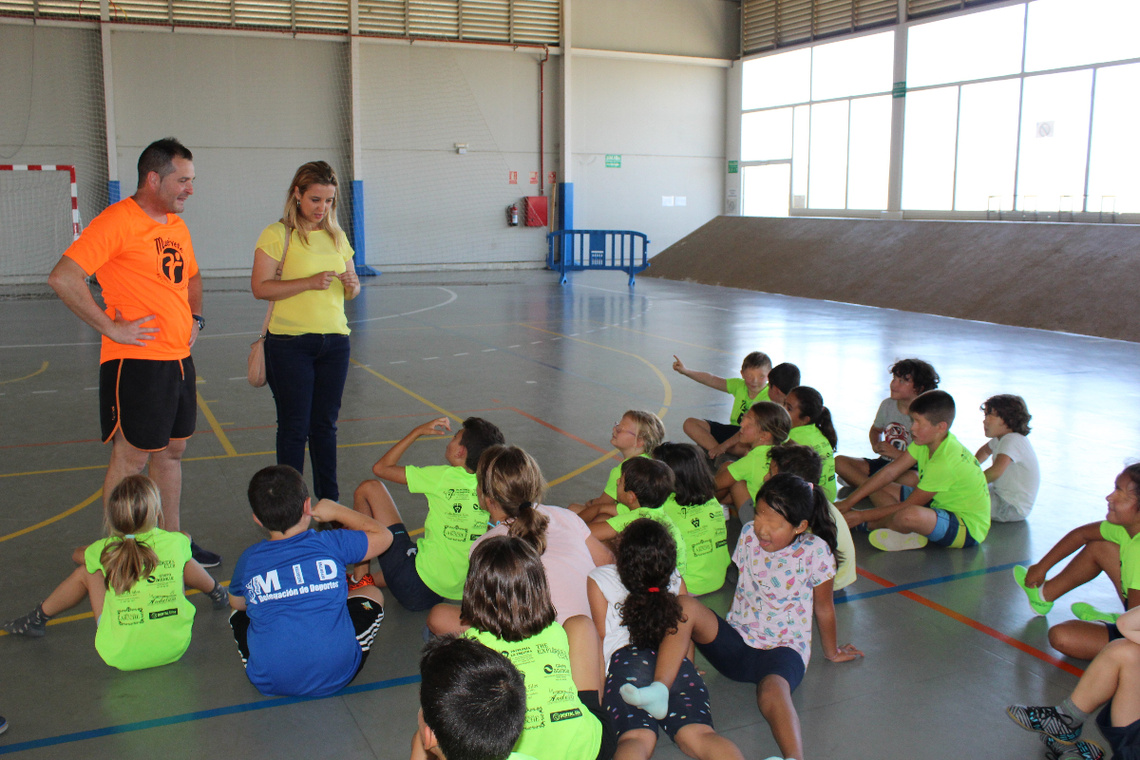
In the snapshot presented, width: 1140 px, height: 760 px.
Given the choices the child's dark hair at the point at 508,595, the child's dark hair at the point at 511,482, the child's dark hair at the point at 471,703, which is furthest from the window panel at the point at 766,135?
the child's dark hair at the point at 471,703

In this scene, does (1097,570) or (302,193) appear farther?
(302,193)

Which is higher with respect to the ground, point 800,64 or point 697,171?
point 800,64

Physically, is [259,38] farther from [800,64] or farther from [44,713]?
[44,713]

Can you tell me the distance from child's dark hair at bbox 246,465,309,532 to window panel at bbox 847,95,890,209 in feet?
73.1

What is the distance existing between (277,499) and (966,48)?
21826mm

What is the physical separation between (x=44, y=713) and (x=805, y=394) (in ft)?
12.6

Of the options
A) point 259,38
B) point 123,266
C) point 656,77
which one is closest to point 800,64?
point 656,77

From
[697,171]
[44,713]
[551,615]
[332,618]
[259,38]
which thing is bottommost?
[44,713]

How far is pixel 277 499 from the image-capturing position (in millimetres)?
3148

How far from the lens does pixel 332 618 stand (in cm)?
322

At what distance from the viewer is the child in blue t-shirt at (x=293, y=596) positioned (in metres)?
3.14

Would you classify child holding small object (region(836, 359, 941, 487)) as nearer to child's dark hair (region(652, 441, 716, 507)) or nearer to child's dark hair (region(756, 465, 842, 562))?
child's dark hair (region(652, 441, 716, 507))

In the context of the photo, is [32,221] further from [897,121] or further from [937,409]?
[937,409]

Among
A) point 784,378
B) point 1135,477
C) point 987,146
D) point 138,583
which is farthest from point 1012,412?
point 987,146
